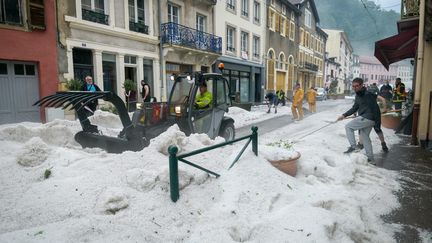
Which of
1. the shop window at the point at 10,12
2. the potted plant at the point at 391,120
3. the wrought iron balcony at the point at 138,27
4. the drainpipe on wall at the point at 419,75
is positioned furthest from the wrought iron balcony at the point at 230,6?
the drainpipe on wall at the point at 419,75

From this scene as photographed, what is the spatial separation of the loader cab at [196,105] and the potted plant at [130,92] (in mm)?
7798

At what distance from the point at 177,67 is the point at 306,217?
16045mm

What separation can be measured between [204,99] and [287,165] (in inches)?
112

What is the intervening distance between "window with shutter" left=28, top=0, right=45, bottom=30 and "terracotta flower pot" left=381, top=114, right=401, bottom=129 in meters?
13.2

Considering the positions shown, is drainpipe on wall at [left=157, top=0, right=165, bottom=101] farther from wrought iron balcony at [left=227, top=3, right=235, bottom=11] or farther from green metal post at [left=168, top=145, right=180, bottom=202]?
green metal post at [left=168, top=145, right=180, bottom=202]

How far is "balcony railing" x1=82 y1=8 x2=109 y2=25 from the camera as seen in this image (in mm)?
12789

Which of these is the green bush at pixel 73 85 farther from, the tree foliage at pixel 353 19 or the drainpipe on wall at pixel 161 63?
the tree foliage at pixel 353 19

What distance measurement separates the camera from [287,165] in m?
4.55

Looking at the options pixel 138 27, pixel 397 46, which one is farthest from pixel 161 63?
pixel 397 46

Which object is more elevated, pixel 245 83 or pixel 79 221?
pixel 245 83

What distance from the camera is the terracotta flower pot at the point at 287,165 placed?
4.48 m

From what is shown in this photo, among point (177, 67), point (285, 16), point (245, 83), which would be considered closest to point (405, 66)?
point (285, 16)

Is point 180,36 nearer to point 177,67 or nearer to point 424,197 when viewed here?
point 177,67

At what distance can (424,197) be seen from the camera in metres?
4.41
